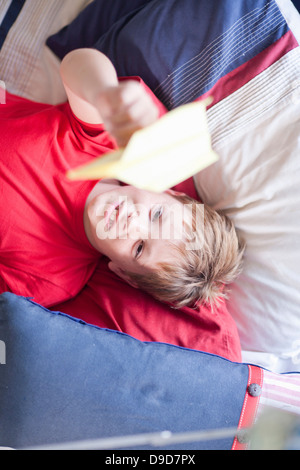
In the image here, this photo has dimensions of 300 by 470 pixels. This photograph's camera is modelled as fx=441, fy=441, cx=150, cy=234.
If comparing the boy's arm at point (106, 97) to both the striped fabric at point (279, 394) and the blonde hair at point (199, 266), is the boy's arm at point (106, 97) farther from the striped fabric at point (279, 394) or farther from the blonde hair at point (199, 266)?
the striped fabric at point (279, 394)

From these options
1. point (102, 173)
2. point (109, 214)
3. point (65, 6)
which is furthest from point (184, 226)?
point (65, 6)

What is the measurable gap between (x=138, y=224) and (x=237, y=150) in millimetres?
311

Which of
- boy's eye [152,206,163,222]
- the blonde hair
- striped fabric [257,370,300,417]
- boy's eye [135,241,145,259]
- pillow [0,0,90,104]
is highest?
pillow [0,0,90,104]

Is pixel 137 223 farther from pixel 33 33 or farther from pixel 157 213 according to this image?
pixel 33 33

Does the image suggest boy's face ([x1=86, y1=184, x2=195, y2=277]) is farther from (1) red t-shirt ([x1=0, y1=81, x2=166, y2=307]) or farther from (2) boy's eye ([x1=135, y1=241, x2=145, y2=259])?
(1) red t-shirt ([x1=0, y1=81, x2=166, y2=307])

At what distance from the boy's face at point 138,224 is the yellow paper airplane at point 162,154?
0.95 feet

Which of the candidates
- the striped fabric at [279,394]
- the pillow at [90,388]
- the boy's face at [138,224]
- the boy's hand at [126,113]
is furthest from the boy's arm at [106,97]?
the striped fabric at [279,394]

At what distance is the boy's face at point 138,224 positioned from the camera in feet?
2.99

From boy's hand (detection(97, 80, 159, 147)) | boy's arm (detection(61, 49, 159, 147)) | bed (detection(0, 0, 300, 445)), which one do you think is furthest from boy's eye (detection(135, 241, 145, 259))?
boy's hand (detection(97, 80, 159, 147))

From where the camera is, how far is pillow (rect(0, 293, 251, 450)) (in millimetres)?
816

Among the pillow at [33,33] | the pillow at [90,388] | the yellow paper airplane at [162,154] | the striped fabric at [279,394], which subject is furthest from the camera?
the pillow at [33,33]

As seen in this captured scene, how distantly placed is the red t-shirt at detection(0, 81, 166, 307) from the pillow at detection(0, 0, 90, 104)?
142 mm

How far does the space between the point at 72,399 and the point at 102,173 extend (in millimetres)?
492
